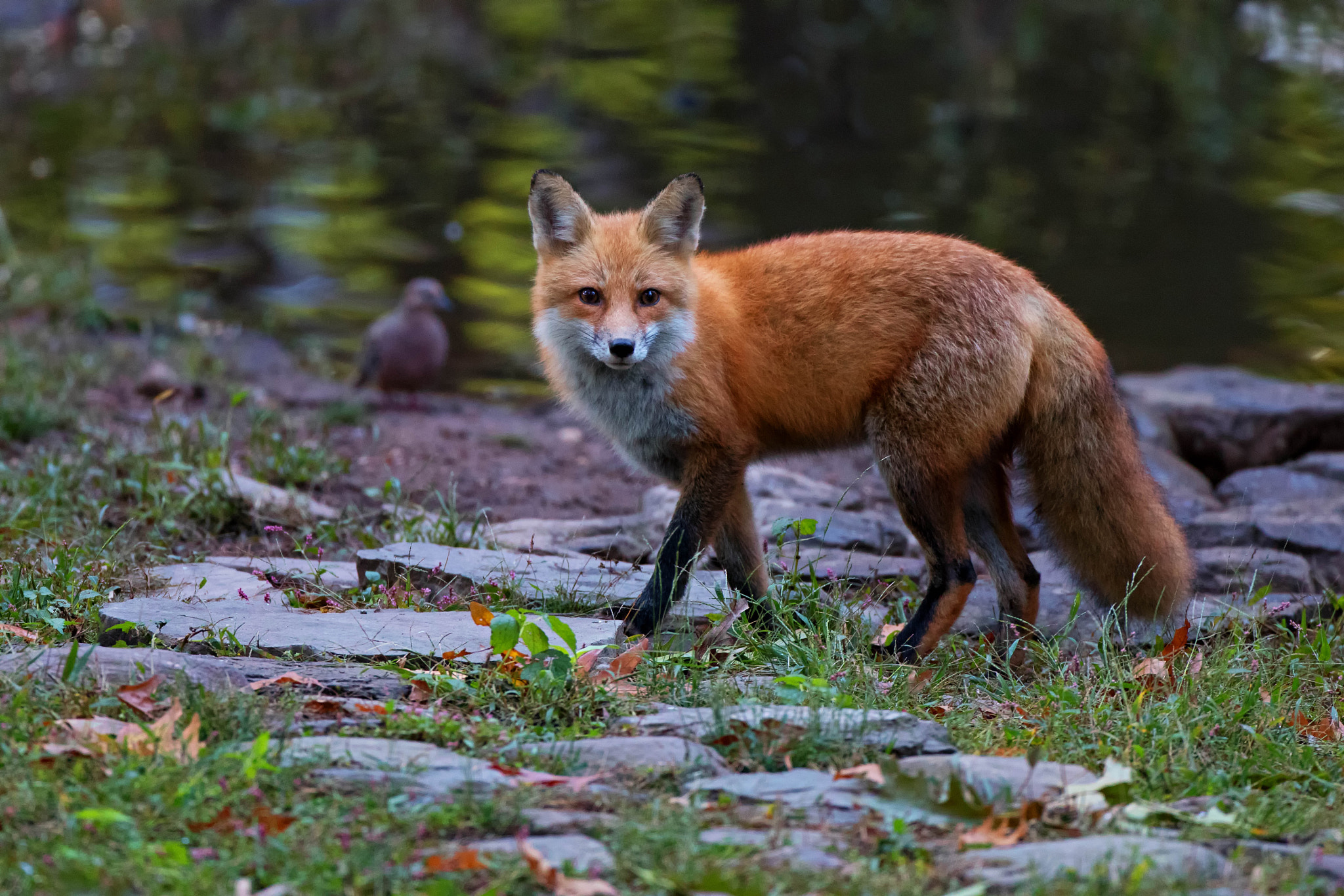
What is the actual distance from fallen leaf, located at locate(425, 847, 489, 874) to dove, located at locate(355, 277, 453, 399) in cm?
706

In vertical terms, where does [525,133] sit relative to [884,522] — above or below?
above

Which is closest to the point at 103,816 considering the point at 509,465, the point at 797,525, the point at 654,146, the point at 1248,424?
the point at 797,525

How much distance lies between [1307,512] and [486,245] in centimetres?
833

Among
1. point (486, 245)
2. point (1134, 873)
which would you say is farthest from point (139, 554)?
point (486, 245)

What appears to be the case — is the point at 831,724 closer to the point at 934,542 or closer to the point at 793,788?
the point at 793,788

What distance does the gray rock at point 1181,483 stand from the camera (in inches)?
265

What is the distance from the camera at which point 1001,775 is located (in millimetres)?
3336

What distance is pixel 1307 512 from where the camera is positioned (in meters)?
6.58

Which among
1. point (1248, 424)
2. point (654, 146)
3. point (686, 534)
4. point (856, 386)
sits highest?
point (654, 146)

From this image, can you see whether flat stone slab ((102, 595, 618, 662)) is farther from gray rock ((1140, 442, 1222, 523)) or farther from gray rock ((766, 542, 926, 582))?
gray rock ((1140, 442, 1222, 523))

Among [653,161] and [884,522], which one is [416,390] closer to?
[884,522]

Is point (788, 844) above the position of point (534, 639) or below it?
below

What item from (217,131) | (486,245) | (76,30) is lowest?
(486,245)

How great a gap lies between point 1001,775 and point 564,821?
1155 millimetres
